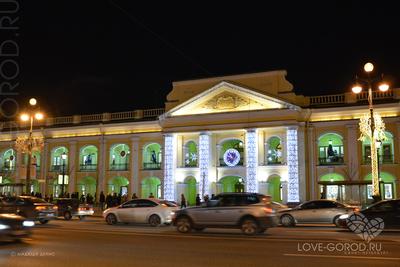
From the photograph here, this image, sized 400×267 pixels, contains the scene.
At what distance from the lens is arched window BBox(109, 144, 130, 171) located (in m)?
48.7

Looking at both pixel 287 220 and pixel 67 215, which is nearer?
pixel 287 220

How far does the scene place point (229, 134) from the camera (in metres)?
43.7

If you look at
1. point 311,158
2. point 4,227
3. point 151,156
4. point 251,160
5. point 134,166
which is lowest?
point 4,227

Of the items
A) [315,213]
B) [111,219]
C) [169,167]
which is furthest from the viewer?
[169,167]

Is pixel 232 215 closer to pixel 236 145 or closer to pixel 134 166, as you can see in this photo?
pixel 236 145

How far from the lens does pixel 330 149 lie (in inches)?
1607

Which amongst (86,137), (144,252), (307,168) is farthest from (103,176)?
(144,252)

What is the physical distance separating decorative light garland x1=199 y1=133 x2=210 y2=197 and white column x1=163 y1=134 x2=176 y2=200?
110 inches

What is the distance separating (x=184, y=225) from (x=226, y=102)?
2355cm

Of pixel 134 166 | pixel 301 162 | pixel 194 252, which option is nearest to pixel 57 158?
pixel 134 166

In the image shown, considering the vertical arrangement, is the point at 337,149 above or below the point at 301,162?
above

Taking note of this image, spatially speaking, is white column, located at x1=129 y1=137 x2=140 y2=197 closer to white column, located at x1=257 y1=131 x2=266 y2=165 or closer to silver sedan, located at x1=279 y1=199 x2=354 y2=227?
white column, located at x1=257 y1=131 x2=266 y2=165

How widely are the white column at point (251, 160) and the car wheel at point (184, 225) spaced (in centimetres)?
2170

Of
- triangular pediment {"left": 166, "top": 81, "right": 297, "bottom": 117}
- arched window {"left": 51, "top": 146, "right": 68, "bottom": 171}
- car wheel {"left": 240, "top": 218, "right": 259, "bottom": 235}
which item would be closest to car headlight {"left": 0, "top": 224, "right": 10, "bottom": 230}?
car wheel {"left": 240, "top": 218, "right": 259, "bottom": 235}
